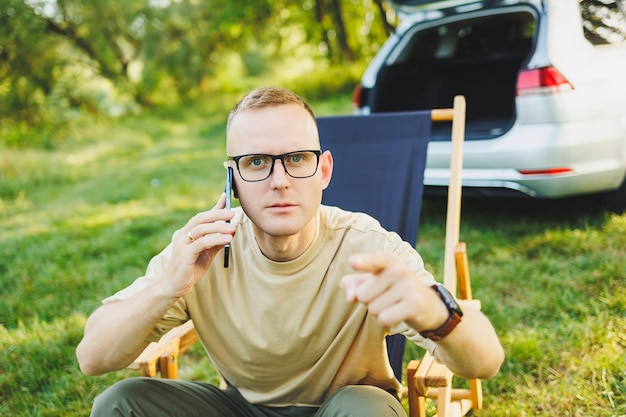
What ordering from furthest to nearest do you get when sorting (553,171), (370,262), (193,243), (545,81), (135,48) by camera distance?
(135,48), (553,171), (545,81), (193,243), (370,262)

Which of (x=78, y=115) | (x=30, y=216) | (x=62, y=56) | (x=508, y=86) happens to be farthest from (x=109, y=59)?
(x=508, y=86)

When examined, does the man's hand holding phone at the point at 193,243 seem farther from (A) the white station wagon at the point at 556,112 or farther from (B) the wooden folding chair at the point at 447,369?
(A) the white station wagon at the point at 556,112

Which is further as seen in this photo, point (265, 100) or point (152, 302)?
point (265, 100)

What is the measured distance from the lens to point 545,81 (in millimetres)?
3314

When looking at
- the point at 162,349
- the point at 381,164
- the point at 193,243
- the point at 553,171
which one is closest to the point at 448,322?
the point at 193,243

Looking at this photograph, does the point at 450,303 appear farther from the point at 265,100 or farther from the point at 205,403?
the point at 205,403

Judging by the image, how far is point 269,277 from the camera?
1674 millimetres

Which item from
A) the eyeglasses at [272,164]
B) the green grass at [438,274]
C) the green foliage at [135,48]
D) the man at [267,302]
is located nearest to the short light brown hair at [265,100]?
the man at [267,302]

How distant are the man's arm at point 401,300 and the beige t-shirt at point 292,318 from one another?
357 mm

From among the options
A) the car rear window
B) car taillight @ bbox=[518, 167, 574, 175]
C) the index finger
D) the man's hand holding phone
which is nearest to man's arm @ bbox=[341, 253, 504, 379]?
the index finger

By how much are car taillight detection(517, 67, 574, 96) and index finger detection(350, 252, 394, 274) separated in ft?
8.85

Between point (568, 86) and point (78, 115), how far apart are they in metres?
10.5

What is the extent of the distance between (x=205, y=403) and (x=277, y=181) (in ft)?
2.50

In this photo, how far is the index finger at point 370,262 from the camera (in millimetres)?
1026
